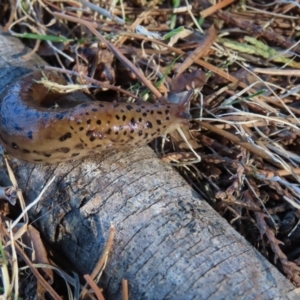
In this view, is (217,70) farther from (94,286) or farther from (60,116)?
(94,286)

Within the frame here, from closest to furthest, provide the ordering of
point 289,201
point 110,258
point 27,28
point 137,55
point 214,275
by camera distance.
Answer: point 214,275 < point 110,258 < point 289,201 < point 137,55 < point 27,28

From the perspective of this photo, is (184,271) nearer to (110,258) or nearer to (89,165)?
(110,258)

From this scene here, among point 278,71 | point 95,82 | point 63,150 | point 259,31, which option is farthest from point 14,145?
point 259,31

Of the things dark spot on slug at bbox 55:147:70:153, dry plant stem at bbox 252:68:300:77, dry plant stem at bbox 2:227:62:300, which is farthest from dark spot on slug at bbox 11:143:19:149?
dry plant stem at bbox 252:68:300:77

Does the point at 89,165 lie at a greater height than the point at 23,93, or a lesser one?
lesser

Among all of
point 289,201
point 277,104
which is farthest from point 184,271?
point 277,104

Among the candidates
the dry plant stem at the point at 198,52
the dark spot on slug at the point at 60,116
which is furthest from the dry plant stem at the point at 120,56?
the dark spot on slug at the point at 60,116

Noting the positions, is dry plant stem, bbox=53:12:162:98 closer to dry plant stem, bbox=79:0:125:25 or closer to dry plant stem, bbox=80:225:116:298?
dry plant stem, bbox=79:0:125:25
